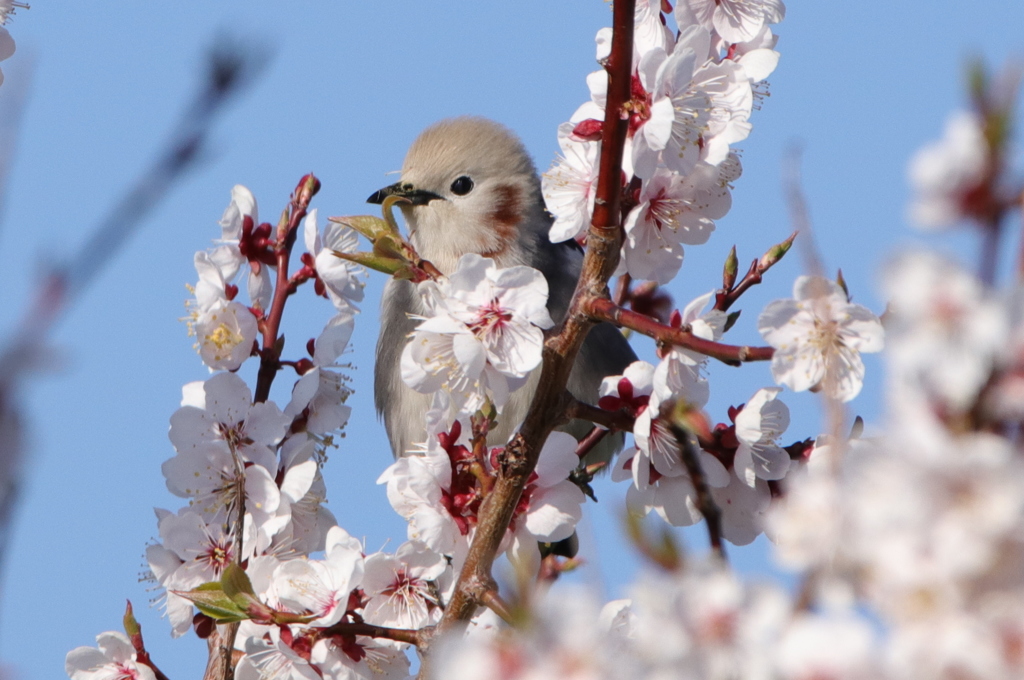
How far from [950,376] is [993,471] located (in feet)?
0.29

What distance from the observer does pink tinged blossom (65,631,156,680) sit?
10.7 feet

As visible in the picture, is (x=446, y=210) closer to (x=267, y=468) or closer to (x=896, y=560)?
(x=267, y=468)

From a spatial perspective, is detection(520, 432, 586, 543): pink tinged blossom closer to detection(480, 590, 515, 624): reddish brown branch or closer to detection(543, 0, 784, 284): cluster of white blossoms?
detection(480, 590, 515, 624): reddish brown branch

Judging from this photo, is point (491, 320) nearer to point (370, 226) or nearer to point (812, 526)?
point (370, 226)

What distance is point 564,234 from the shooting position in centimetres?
306

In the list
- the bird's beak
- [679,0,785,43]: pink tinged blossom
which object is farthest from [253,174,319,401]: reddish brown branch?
the bird's beak

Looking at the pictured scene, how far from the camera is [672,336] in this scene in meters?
2.53

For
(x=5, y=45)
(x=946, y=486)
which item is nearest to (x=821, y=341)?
(x=946, y=486)

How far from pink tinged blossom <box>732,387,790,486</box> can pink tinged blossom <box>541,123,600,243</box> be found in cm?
63

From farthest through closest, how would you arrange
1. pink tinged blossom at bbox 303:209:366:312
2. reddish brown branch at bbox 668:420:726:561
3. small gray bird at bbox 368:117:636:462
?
1. small gray bird at bbox 368:117:636:462
2. pink tinged blossom at bbox 303:209:366:312
3. reddish brown branch at bbox 668:420:726:561

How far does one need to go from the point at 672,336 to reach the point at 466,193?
11.2 feet

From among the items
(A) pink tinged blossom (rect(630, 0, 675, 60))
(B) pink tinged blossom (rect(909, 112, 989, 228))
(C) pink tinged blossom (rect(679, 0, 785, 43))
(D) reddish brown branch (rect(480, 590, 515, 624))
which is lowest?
(B) pink tinged blossom (rect(909, 112, 989, 228))

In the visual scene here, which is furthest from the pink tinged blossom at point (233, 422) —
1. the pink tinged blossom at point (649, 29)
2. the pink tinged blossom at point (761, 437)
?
the pink tinged blossom at point (649, 29)

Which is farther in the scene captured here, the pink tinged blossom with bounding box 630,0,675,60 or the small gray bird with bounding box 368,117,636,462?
the small gray bird with bounding box 368,117,636,462
